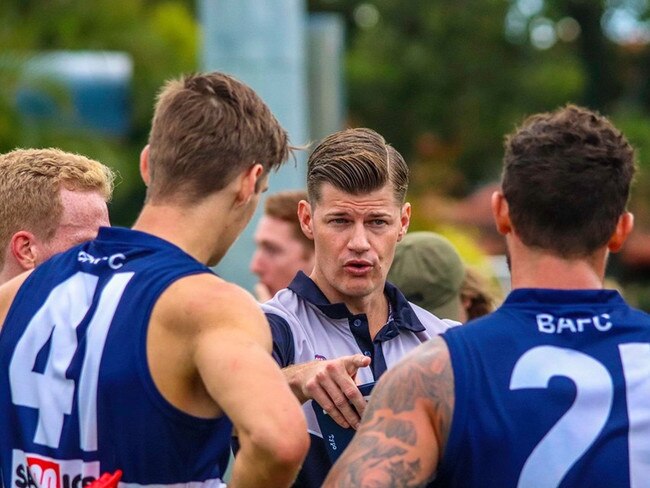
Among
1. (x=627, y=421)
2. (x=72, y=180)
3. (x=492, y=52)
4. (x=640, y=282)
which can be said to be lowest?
(x=640, y=282)

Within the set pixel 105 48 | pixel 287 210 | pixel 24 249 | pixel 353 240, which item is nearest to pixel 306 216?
pixel 353 240

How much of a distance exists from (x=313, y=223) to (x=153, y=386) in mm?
1411

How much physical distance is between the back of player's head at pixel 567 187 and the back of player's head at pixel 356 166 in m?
1.15

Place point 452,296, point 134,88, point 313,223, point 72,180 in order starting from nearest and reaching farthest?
point 72,180 → point 313,223 → point 452,296 → point 134,88

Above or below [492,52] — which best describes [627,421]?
above

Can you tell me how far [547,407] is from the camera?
3.00 meters

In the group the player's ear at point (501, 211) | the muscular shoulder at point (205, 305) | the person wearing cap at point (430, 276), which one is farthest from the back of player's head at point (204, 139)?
the person wearing cap at point (430, 276)

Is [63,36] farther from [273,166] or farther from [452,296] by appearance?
[273,166]

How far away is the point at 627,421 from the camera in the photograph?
9.91 ft

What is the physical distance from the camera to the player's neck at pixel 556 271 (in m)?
3.14

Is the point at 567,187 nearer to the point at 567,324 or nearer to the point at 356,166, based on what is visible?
the point at 567,324

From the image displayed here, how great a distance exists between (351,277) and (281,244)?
2.76 m

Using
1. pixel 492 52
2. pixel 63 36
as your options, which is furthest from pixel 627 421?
pixel 492 52

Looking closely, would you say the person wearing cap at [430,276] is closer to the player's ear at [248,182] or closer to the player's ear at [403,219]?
the player's ear at [403,219]
